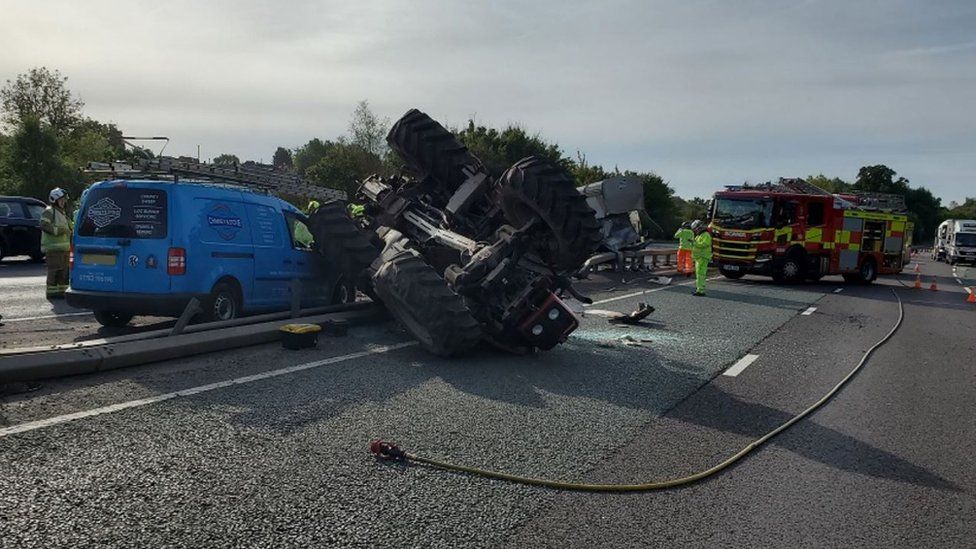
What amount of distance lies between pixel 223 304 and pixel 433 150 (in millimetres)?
3862

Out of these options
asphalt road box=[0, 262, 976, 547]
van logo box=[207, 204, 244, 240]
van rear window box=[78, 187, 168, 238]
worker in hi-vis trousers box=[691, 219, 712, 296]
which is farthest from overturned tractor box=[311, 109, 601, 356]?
worker in hi-vis trousers box=[691, 219, 712, 296]

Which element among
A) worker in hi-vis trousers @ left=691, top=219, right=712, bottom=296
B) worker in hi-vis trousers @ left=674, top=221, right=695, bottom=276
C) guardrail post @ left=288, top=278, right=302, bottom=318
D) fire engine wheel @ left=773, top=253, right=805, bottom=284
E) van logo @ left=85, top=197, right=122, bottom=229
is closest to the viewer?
van logo @ left=85, top=197, right=122, bottom=229

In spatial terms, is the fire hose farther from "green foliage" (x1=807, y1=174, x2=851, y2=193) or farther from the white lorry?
"green foliage" (x1=807, y1=174, x2=851, y2=193)

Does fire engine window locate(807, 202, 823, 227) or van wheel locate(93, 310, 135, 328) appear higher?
fire engine window locate(807, 202, 823, 227)

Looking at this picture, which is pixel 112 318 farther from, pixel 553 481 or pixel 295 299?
pixel 553 481

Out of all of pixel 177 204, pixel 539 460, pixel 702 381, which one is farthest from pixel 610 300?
pixel 539 460

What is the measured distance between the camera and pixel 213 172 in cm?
1010

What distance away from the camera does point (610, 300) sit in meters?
16.0

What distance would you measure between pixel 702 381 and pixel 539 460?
11.2 feet

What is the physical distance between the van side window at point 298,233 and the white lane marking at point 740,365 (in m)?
6.07

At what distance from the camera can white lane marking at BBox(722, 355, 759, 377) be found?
8.38 m

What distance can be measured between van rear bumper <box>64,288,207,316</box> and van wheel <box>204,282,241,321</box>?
0.40 meters

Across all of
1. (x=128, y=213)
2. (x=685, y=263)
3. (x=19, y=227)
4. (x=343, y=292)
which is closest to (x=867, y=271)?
(x=685, y=263)

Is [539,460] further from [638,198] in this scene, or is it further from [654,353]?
[638,198]
